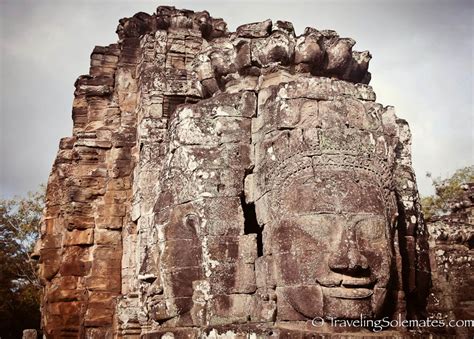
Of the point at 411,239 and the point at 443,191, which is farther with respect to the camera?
the point at 443,191

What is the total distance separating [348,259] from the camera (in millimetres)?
4480

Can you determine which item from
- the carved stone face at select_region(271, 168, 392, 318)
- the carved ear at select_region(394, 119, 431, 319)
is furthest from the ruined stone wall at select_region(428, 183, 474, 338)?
the carved stone face at select_region(271, 168, 392, 318)

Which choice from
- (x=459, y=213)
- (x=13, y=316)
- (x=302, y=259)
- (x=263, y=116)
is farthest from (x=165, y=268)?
(x=13, y=316)

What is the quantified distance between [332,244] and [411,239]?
1423 millimetres

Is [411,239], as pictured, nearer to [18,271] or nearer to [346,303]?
[346,303]

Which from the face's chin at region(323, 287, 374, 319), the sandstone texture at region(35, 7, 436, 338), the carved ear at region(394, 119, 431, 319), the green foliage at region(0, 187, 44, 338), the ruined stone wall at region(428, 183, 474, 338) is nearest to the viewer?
the face's chin at region(323, 287, 374, 319)

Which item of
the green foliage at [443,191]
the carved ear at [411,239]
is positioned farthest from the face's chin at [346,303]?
the green foliage at [443,191]

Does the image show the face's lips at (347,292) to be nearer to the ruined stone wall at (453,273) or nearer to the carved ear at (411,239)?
the carved ear at (411,239)

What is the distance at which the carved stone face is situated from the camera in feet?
14.7

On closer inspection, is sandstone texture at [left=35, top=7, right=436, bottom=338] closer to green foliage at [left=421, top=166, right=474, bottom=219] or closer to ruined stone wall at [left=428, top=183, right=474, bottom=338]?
ruined stone wall at [left=428, top=183, right=474, bottom=338]

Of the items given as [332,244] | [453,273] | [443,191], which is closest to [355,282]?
[332,244]

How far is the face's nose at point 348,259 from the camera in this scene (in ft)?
14.6

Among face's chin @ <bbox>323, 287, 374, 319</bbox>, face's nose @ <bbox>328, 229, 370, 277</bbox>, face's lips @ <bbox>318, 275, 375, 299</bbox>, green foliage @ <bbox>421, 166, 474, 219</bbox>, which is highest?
green foliage @ <bbox>421, 166, 474, 219</bbox>

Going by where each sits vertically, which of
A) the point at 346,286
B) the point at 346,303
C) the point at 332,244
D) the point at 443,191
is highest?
the point at 443,191
